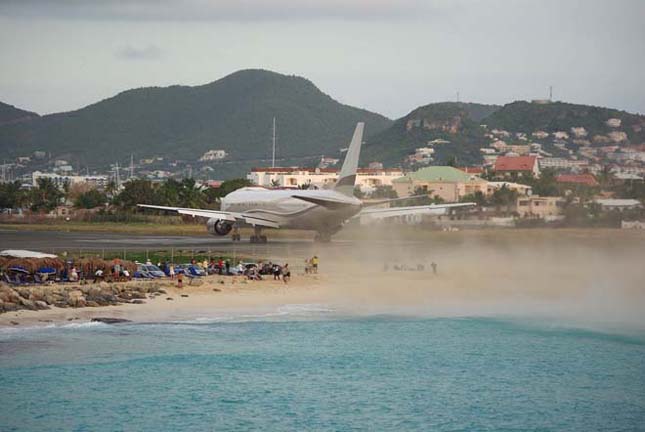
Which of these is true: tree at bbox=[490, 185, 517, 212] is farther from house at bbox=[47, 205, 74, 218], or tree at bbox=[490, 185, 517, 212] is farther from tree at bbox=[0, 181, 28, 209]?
tree at bbox=[0, 181, 28, 209]

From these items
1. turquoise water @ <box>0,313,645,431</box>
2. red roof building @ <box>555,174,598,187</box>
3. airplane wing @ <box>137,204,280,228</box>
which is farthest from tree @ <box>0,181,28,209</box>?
turquoise water @ <box>0,313,645,431</box>

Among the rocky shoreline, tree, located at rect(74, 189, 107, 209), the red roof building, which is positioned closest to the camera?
the rocky shoreline

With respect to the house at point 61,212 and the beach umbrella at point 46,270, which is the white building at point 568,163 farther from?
the house at point 61,212

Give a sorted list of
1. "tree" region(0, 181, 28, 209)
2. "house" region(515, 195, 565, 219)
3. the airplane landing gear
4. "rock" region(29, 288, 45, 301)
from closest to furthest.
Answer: "rock" region(29, 288, 45, 301)
the airplane landing gear
"house" region(515, 195, 565, 219)
"tree" region(0, 181, 28, 209)

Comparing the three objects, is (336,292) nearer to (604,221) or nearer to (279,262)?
(279,262)

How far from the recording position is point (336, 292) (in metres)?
73.8

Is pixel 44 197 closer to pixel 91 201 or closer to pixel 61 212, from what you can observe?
pixel 61 212

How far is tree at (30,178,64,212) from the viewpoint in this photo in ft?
592

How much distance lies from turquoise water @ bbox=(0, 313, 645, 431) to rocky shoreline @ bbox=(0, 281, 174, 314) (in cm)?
436

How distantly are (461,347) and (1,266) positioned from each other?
96.0ft

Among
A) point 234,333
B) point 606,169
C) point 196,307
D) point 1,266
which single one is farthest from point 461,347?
point 1,266

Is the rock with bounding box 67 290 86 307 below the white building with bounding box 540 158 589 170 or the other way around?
below

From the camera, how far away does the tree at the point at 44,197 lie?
592 ft

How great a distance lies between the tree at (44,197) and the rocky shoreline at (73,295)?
4503 inches
